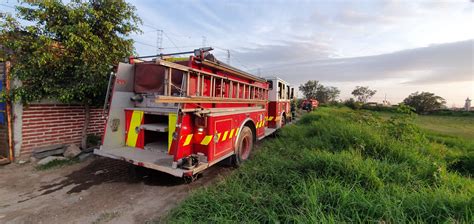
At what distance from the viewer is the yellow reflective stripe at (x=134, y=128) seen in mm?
4047

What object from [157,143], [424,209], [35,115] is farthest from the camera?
[35,115]

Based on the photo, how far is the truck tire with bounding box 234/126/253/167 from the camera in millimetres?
4520

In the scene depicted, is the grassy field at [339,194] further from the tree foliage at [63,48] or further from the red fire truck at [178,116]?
the tree foliage at [63,48]

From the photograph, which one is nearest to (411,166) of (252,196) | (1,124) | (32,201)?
(252,196)

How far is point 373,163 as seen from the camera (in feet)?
11.1

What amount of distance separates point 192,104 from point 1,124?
459 centimetres

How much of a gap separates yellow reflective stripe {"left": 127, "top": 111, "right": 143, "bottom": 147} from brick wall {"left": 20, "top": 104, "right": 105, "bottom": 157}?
98.4 inches

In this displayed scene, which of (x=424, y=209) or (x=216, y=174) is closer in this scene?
(x=424, y=209)

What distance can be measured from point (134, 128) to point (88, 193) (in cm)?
129

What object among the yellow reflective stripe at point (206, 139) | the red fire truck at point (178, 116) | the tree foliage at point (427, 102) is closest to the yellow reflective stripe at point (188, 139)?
the red fire truck at point (178, 116)

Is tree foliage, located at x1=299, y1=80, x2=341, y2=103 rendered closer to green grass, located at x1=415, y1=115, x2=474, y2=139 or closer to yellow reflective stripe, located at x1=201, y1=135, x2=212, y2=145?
green grass, located at x1=415, y1=115, x2=474, y2=139

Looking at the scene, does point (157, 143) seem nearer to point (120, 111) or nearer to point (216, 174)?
point (120, 111)

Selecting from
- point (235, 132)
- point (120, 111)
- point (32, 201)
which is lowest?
point (32, 201)

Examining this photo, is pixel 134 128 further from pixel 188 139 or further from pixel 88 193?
pixel 188 139
